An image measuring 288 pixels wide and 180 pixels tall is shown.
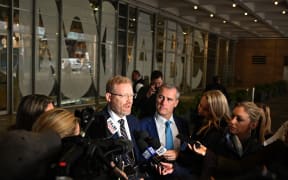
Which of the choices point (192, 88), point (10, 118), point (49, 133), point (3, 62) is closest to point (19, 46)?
point (3, 62)

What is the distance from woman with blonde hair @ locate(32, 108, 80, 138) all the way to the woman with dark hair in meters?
0.52

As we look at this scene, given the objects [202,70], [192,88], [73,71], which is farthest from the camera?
[202,70]

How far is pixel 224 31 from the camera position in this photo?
26.2m

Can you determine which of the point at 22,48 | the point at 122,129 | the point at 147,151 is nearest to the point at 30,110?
the point at 122,129

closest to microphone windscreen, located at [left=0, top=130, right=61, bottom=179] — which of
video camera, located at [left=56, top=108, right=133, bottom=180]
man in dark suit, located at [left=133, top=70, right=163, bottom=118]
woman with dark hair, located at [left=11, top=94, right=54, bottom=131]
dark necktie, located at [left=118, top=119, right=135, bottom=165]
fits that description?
video camera, located at [left=56, top=108, right=133, bottom=180]

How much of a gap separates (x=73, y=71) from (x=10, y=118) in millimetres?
2960

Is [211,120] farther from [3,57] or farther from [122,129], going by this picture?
[3,57]

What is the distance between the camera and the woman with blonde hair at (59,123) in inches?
65.2

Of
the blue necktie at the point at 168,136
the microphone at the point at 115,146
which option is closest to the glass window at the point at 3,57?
the blue necktie at the point at 168,136

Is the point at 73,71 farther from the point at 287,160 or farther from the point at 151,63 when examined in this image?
the point at 287,160

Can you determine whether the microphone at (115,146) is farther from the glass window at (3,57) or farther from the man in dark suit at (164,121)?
the glass window at (3,57)

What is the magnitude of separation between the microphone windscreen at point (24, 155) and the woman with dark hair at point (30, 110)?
42.8 inches

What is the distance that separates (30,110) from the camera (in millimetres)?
2275

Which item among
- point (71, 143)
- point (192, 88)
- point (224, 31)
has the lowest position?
point (192, 88)
